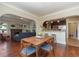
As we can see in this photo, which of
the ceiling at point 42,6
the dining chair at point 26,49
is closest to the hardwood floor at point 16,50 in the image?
the dining chair at point 26,49

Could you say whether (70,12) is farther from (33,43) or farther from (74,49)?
(33,43)

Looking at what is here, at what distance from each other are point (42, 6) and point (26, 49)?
3.72ft

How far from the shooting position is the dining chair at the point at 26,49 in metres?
2.20

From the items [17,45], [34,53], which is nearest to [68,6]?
[34,53]

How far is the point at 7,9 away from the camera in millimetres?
→ 2076

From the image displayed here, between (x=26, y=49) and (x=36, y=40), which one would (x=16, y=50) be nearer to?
(x=26, y=49)

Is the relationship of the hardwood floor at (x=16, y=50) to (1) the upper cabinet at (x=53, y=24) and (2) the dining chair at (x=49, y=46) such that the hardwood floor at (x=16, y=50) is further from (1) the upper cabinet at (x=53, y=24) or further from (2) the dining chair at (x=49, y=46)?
(1) the upper cabinet at (x=53, y=24)

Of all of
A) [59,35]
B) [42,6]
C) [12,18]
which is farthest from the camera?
[59,35]

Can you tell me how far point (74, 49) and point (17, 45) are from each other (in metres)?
1.48

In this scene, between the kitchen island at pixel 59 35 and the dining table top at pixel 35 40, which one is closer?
the dining table top at pixel 35 40

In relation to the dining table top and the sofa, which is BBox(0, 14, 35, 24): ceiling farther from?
the dining table top

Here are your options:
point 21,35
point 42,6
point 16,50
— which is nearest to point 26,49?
point 16,50

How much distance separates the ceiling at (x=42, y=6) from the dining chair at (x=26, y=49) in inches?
31.6

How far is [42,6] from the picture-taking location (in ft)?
7.52
